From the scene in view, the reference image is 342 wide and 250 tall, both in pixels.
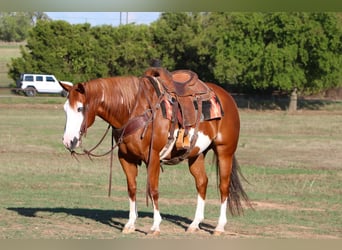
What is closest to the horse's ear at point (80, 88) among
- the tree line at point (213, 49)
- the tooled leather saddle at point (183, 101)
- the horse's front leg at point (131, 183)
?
the tooled leather saddle at point (183, 101)

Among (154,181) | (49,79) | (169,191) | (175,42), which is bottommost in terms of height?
(49,79)

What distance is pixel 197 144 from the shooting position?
10.3 metres

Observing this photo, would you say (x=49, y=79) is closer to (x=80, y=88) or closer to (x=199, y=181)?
(x=199, y=181)

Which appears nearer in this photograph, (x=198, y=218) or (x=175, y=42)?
(x=198, y=218)

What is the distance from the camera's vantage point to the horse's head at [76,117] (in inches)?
364

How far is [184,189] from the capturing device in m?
16.9

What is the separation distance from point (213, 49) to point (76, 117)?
5230 centimetres

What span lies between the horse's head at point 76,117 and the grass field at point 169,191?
1202 mm

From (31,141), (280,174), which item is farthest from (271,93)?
(280,174)

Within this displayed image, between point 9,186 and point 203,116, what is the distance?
303 inches

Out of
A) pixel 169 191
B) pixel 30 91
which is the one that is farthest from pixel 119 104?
pixel 30 91

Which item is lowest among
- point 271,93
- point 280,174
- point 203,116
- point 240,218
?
point 271,93

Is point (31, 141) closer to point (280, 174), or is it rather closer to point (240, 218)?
point (280, 174)

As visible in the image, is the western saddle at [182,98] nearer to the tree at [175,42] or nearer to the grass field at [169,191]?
the grass field at [169,191]
